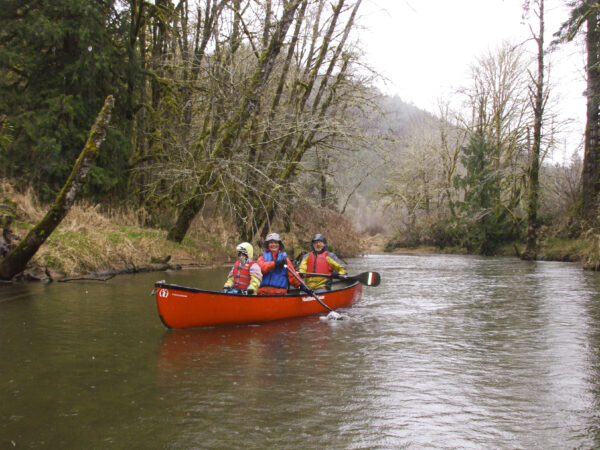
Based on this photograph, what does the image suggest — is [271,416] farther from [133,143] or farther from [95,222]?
[133,143]

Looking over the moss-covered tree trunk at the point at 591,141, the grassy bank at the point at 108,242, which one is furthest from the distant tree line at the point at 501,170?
the grassy bank at the point at 108,242

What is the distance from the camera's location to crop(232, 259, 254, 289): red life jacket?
28.1 feet

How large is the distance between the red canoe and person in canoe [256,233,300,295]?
1.75ft

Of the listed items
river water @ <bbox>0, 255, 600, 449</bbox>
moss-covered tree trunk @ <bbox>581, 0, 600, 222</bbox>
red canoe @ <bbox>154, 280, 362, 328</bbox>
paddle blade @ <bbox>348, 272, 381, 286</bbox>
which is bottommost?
river water @ <bbox>0, 255, 600, 449</bbox>

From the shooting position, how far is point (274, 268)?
363 inches

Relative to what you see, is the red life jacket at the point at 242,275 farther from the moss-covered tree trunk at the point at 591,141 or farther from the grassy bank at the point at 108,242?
the moss-covered tree trunk at the point at 591,141

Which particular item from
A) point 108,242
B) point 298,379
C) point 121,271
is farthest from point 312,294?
point 108,242

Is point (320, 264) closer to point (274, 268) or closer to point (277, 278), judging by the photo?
point (277, 278)

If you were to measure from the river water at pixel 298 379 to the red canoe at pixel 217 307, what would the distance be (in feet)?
0.61

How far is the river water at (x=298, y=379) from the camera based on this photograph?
160 inches

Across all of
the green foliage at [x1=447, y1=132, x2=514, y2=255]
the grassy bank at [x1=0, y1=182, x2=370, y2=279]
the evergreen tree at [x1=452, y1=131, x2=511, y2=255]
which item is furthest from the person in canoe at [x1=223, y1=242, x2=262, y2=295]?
the evergreen tree at [x1=452, y1=131, x2=511, y2=255]

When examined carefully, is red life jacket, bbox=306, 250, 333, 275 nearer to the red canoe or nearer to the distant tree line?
the red canoe

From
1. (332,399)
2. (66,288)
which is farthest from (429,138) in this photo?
(332,399)

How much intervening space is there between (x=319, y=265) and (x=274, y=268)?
70.6 inches
